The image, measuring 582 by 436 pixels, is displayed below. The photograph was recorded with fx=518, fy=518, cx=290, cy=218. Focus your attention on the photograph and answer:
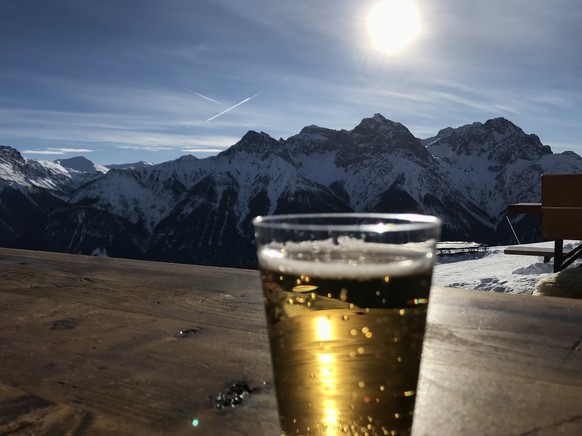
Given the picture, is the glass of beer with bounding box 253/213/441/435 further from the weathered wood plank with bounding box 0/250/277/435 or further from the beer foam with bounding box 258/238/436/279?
→ the weathered wood plank with bounding box 0/250/277/435

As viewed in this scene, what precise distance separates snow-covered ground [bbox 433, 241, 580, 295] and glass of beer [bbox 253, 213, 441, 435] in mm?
4302

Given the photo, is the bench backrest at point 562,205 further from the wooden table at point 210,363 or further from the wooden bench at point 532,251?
the wooden table at point 210,363

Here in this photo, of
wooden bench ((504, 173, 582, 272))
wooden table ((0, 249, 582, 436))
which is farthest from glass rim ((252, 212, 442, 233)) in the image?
wooden bench ((504, 173, 582, 272))

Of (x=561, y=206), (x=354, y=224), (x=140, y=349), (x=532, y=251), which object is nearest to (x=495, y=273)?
(x=532, y=251)

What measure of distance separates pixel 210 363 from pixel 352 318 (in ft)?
1.51

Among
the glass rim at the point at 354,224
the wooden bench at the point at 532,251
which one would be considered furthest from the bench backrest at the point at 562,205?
the glass rim at the point at 354,224

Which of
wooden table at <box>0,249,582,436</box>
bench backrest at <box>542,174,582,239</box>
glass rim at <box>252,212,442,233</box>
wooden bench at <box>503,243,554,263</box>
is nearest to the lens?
glass rim at <box>252,212,442,233</box>

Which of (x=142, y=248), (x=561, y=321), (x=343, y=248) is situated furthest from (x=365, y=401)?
(x=142, y=248)

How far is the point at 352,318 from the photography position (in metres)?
0.67

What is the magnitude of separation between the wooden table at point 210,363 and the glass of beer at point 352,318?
0.13 meters

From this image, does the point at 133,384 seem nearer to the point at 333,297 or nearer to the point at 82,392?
the point at 82,392

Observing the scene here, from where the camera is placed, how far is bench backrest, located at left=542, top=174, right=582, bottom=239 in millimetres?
4547

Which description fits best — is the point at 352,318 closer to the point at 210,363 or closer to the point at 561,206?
the point at 210,363

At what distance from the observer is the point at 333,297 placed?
26.3 inches
